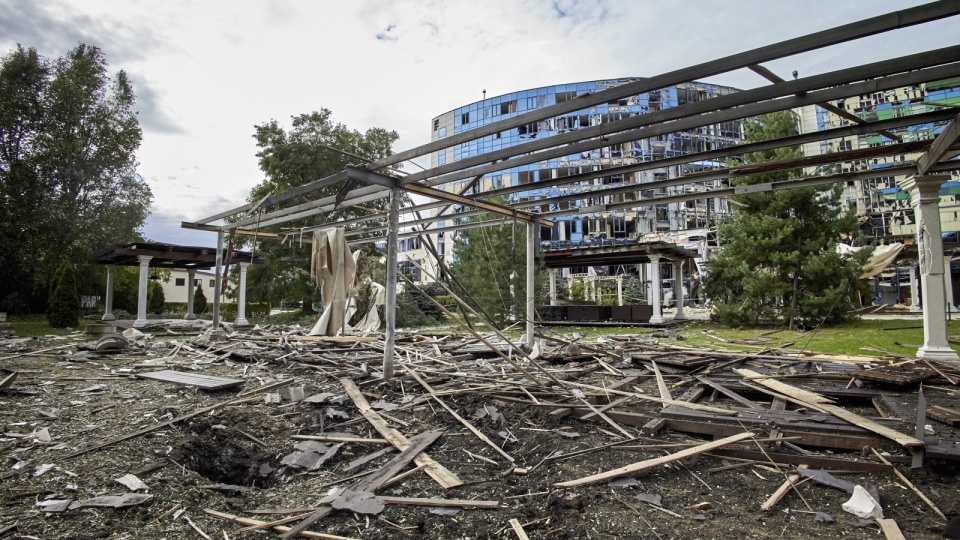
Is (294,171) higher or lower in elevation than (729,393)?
higher

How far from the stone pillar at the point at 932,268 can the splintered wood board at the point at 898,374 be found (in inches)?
69.9

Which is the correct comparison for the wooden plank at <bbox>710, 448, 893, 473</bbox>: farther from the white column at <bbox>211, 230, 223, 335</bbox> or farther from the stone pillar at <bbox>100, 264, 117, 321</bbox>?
the stone pillar at <bbox>100, 264, 117, 321</bbox>

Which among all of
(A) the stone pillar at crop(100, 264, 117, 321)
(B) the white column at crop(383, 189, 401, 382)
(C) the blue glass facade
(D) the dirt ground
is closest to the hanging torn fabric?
(B) the white column at crop(383, 189, 401, 382)

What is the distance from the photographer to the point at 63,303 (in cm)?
2055

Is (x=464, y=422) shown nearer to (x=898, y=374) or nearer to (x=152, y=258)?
(x=898, y=374)

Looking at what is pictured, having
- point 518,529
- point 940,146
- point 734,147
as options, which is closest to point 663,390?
point 734,147

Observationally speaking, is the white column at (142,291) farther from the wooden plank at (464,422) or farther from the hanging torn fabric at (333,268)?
the wooden plank at (464,422)

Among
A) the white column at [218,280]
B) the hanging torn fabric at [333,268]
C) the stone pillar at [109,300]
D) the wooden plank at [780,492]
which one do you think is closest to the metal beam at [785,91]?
the wooden plank at [780,492]

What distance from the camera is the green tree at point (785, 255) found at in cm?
1767

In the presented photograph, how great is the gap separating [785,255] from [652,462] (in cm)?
1750

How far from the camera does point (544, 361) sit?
9.34 m

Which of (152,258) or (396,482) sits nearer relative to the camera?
(396,482)

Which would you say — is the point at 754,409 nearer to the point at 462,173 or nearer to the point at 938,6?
the point at 938,6

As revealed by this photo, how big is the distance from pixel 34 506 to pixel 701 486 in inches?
208
